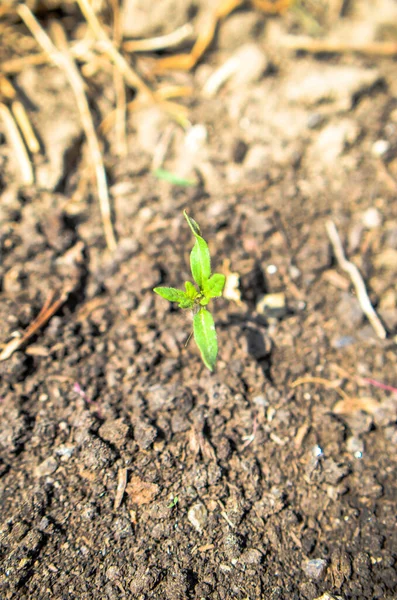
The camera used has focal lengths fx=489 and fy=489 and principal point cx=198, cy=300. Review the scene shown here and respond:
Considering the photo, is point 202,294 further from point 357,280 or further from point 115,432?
point 357,280

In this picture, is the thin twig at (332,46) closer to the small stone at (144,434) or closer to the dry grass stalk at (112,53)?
the dry grass stalk at (112,53)

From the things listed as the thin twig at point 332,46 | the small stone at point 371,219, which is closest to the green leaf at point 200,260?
the small stone at point 371,219

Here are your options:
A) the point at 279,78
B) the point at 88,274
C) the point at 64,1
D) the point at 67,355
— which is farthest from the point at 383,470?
the point at 64,1

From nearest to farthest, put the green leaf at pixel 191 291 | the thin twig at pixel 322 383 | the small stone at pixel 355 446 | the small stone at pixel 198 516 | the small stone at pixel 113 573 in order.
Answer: the small stone at pixel 113 573 → the small stone at pixel 198 516 → the green leaf at pixel 191 291 → the small stone at pixel 355 446 → the thin twig at pixel 322 383

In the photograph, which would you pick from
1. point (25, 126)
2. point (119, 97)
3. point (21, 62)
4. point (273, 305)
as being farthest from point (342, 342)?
point (21, 62)

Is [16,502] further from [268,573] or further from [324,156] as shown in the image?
[324,156]

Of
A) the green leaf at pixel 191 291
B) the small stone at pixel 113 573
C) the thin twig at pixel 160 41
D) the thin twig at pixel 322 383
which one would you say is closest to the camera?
the small stone at pixel 113 573

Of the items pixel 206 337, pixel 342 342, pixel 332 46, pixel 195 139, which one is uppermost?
pixel 332 46
